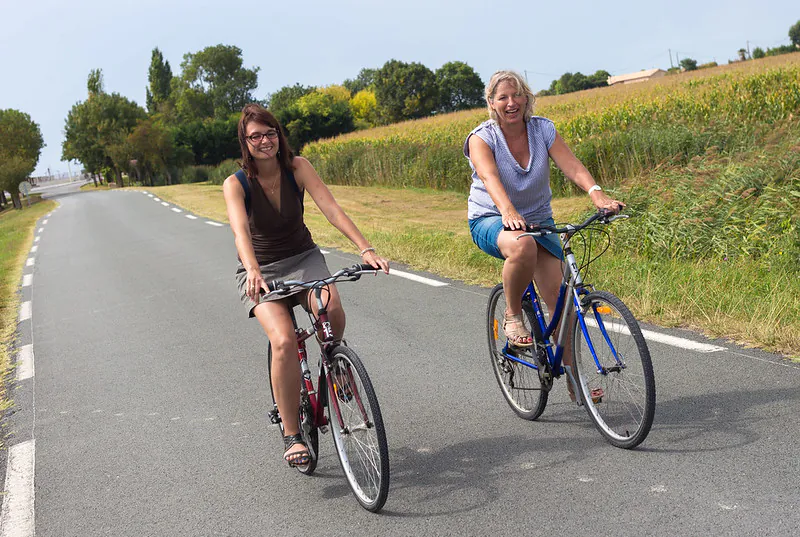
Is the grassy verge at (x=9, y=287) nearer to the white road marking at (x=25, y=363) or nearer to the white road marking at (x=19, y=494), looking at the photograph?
the white road marking at (x=25, y=363)

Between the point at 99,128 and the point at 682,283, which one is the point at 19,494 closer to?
the point at 682,283

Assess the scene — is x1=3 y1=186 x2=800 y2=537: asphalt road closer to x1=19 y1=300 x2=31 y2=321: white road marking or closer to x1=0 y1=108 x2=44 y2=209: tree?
x1=19 y1=300 x2=31 y2=321: white road marking

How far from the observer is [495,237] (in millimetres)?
4422

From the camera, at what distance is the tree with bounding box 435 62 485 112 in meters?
106

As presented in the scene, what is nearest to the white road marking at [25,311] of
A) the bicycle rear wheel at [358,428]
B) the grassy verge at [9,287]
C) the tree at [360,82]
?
the grassy verge at [9,287]

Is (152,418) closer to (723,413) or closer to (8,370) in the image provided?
(8,370)

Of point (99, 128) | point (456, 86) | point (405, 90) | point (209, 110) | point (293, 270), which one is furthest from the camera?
point (209, 110)

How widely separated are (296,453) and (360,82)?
158681 millimetres

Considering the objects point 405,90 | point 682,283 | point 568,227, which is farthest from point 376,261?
point 405,90

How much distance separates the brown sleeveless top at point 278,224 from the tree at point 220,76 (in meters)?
127

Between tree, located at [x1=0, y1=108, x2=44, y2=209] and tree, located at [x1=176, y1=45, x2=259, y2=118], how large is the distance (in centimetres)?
3535

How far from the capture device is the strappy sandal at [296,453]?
161 inches

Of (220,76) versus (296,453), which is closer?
(296,453)

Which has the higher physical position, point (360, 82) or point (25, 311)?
point (360, 82)
